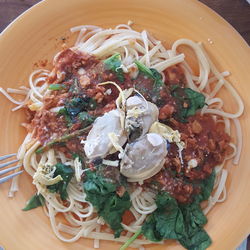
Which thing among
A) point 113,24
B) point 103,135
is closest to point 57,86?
point 103,135

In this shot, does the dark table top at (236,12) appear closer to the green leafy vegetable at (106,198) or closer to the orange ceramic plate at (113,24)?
the orange ceramic plate at (113,24)

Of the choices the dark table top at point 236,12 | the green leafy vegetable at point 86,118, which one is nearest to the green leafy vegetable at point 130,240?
the green leafy vegetable at point 86,118

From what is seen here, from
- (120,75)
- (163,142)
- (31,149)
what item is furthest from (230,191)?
(31,149)

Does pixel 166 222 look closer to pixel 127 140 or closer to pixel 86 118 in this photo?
pixel 127 140

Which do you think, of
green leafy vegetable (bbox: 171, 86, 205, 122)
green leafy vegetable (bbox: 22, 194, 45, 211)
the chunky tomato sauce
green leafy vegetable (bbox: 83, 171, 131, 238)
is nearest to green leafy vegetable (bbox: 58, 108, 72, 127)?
the chunky tomato sauce

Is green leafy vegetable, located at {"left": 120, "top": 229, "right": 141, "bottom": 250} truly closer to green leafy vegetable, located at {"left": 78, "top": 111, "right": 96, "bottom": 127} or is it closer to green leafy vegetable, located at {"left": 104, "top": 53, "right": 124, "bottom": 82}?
green leafy vegetable, located at {"left": 78, "top": 111, "right": 96, "bottom": 127}

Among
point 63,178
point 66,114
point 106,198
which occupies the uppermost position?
point 66,114
